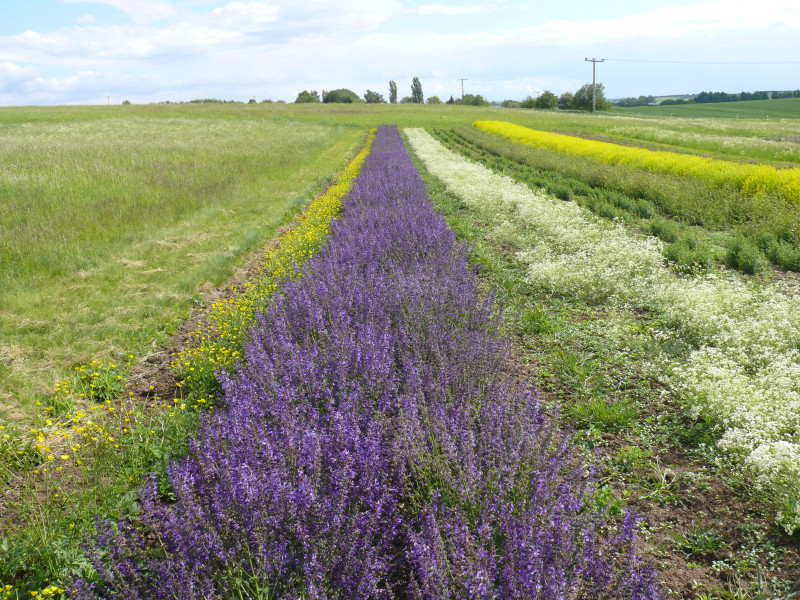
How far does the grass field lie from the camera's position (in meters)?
3.34

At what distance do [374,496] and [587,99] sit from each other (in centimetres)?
9862

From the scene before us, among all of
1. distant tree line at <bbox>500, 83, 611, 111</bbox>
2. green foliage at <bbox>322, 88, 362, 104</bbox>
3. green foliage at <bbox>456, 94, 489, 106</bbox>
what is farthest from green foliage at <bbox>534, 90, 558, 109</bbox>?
green foliage at <bbox>322, 88, 362, 104</bbox>

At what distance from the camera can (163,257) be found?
9.16m

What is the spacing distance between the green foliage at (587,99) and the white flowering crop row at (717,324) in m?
85.5

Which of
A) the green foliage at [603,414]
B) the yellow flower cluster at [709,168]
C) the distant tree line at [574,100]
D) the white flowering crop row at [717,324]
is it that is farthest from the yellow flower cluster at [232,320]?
the distant tree line at [574,100]

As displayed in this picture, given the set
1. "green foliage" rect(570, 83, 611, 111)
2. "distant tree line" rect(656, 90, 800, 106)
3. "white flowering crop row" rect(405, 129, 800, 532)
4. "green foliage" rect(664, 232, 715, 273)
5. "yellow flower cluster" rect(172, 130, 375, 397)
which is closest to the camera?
"white flowering crop row" rect(405, 129, 800, 532)

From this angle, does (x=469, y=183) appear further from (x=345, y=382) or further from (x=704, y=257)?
(x=345, y=382)

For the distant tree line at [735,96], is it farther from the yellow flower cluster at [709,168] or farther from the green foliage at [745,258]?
the green foliage at [745,258]

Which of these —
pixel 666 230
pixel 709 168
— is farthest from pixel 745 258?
pixel 709 168

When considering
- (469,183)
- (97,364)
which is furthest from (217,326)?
(469,183)

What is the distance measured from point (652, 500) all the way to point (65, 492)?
3965 mm

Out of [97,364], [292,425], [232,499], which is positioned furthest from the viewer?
[97,364]

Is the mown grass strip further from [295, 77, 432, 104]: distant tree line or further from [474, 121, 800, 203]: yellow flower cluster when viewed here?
[295, 77, 432, 104]: distant tree line

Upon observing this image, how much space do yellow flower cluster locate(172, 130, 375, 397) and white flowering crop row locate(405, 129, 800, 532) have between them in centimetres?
371
